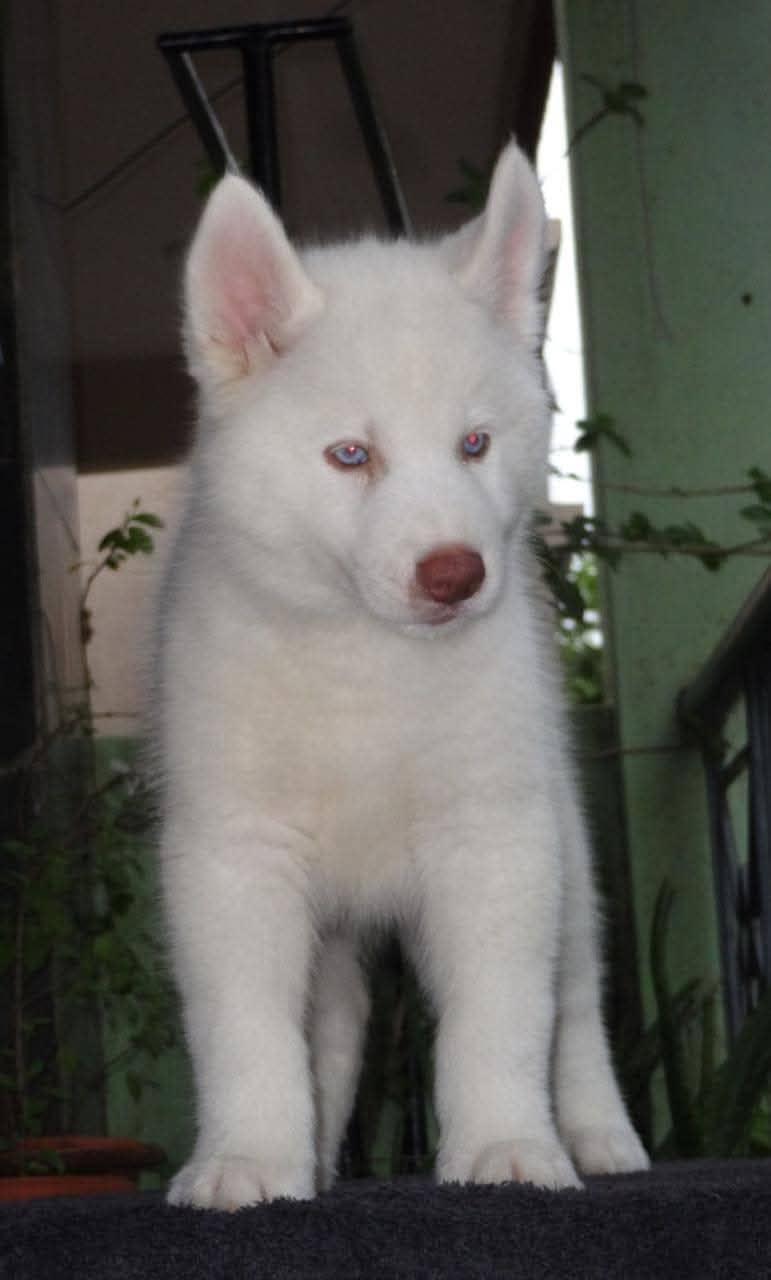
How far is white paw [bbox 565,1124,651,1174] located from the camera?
2453mm

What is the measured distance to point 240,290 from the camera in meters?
2.31

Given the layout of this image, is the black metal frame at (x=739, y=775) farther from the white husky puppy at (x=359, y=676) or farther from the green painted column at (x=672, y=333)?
→ the white husky puppy at (x=359, y=676)

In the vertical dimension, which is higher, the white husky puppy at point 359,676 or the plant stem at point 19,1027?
the white husky puppy at point 359,676

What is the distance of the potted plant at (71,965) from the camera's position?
3.69 m

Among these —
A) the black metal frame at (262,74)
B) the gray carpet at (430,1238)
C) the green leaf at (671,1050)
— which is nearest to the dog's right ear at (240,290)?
the black metal frame at (262,74)

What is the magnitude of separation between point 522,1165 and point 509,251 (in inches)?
42.7

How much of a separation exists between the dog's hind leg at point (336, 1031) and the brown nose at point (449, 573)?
0.78 metres

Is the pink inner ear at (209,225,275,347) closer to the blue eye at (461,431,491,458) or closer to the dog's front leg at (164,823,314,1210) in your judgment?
the blue eye at (461,431,491,458)

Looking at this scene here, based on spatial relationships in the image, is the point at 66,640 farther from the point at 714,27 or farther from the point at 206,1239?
the point at 206,1239

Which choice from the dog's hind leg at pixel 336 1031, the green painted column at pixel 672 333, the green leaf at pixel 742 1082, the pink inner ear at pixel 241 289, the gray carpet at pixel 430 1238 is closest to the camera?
the gray carpet at pixel 430 1238

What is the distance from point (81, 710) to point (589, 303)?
158 centimetres

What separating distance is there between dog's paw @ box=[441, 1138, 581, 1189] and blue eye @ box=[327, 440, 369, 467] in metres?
0.75

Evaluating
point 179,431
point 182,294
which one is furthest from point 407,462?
point 179,431

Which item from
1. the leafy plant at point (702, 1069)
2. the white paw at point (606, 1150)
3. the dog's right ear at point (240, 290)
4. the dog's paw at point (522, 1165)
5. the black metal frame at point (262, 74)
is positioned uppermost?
the black metal frame at point (262, 74)
